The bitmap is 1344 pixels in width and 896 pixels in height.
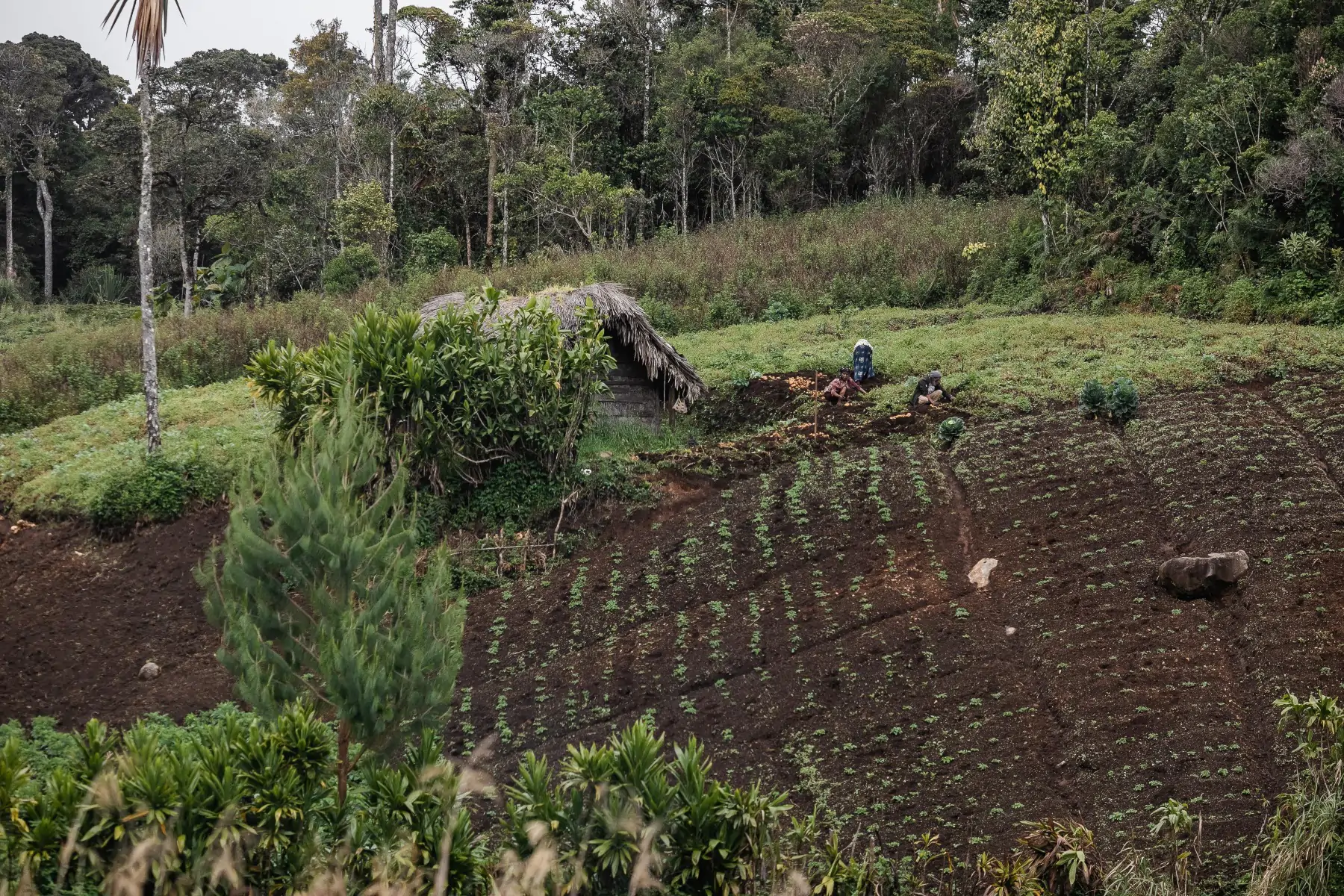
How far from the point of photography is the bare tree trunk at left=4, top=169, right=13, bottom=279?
33.5 metres

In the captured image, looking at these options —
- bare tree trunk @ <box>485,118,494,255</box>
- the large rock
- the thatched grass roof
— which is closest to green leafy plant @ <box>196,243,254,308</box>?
bare tree trunk @ <box>485,118,494,255</box>

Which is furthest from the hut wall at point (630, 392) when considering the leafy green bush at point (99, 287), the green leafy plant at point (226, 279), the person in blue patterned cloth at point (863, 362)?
the leafy green bush at point (99, 287)

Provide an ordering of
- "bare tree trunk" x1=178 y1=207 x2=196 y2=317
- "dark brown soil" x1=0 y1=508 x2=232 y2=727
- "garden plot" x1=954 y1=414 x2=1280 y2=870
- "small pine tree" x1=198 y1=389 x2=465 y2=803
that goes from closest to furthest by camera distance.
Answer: "small pine tree" x1=198 y1=389 x2=465 y2=803
"garden plot" x1=954 y1=414 x2=1280 y2=870
"dark brown soil" x1=0 y1=508 x2=232 y2=727
"bare tree trunk" x1=178 y1=207 x2=196 y2=317

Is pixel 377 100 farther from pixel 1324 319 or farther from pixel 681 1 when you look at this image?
pixel 1324 319

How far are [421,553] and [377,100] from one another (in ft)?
67.1

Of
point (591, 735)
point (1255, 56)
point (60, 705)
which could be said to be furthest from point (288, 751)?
point (1255, 56)

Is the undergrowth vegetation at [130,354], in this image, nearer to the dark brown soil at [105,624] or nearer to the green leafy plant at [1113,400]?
the dark brown soil at [105,624]

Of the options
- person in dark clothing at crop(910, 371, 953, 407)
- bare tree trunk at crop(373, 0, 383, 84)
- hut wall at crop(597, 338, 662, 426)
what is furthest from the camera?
bare tree trunk at crop(373, 0, 383, 84)

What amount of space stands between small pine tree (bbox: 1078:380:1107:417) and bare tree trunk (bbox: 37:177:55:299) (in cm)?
3086

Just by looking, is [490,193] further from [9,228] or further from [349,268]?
[9,228]

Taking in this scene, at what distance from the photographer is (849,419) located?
14.8 metres

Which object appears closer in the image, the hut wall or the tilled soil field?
the tilled soil field

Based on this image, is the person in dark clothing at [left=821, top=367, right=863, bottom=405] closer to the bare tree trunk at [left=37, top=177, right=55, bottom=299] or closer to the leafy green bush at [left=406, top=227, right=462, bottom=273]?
the leafy green bush at [left=406, top=227, right=462, bottom=273]

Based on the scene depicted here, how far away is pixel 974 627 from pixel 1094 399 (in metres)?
4.83
